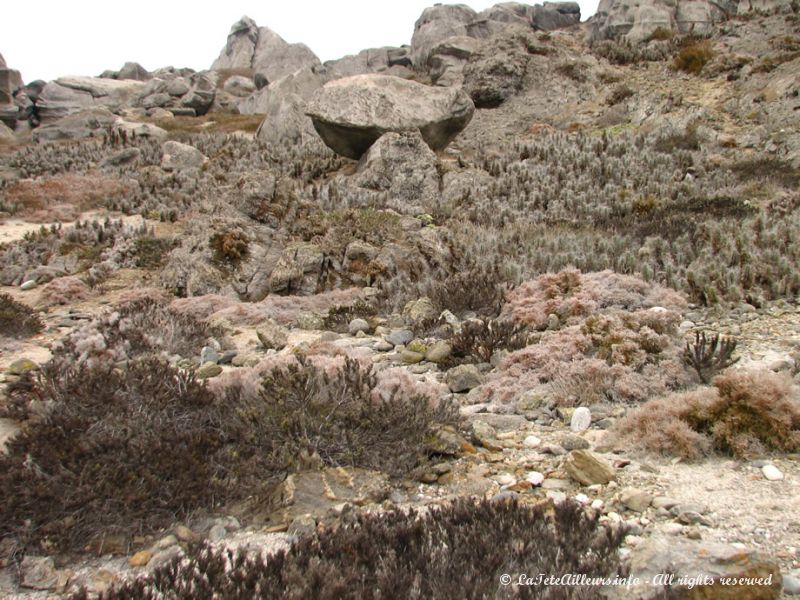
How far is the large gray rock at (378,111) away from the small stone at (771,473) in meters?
16.4

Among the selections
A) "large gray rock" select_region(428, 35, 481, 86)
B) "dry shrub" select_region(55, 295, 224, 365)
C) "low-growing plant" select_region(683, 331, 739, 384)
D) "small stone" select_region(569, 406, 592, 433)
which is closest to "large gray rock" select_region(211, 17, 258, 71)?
"large gray rock" select_region(428, 35, 481, 86)

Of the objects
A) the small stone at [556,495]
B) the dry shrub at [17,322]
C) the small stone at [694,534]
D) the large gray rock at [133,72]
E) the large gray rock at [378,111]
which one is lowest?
the small stone at [556,495]

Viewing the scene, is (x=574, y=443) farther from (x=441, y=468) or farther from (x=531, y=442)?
(x=441, y=468)

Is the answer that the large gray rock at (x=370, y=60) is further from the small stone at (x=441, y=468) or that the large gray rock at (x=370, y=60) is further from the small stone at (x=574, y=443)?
the small stone at (x=441, y=468)

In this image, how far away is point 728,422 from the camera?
12.9ft

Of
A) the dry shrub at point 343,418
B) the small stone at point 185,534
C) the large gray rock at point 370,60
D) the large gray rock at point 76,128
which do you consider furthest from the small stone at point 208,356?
the large gray rock at point 370,60

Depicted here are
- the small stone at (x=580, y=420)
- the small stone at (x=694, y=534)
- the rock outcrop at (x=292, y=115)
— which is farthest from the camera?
the rock outcrop at (x=292, y=115)

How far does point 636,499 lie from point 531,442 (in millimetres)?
1121

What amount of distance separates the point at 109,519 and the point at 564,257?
823 cm

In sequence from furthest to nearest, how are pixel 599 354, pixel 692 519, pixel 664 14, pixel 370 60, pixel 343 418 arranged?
pixel 370 60, pixel 664 14, pixel 599 354, pixel 343 418, pixel 692 519

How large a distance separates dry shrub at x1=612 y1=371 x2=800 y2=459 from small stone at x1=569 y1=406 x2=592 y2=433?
385 mm

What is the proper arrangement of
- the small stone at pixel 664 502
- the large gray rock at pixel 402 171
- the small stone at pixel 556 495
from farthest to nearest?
the large gray rock at pixel 402 171 → the small stone at pixel 556 495 → the small stone at pixel 664 502

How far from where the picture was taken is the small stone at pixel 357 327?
27.1 feet

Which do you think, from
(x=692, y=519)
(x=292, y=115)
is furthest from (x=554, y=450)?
(x=292, y=115)
